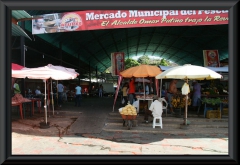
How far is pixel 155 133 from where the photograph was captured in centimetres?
755

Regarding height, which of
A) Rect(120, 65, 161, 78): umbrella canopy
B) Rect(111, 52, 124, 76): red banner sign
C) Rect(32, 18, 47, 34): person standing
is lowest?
Rect(120, 65, 161, 78): umbrella canopy

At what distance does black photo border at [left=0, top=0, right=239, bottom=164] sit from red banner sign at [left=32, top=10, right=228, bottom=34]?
23.9 ft

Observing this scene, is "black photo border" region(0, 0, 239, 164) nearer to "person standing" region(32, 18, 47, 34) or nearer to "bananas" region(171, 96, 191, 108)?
"bananas" region(171, 96, 191, 108)

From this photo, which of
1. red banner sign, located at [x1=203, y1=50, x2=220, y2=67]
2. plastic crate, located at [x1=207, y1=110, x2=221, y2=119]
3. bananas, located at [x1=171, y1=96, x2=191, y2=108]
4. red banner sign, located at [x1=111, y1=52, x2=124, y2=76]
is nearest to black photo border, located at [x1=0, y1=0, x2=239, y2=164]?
bananas, located at [x1=171, y1=96, x2=191, y2=108]

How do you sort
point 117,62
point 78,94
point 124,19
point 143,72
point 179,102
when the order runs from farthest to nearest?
point 117,62, point 78,94, point 124,19, point 179,102, point 143,72

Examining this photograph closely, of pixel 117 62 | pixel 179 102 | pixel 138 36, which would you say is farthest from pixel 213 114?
pixel 138 36

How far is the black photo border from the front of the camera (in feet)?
9.36
